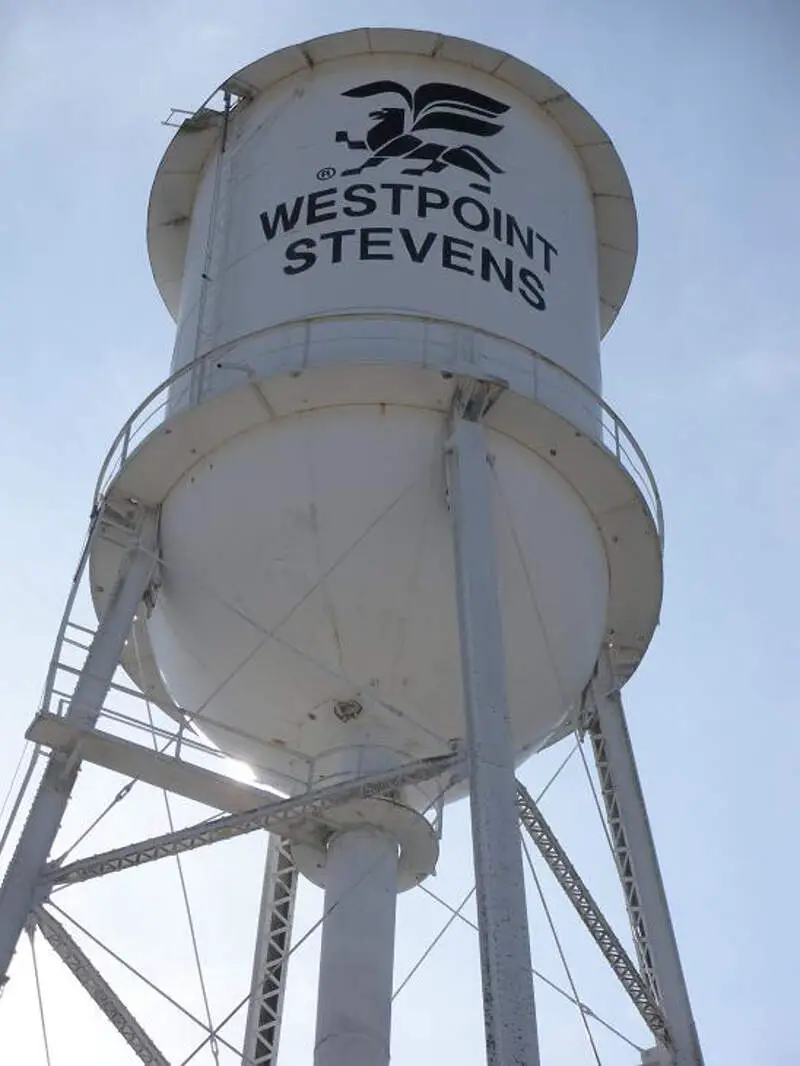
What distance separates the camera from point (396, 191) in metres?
10.4

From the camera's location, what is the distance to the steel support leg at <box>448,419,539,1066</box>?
23.4ft

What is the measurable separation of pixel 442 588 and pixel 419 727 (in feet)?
2.95

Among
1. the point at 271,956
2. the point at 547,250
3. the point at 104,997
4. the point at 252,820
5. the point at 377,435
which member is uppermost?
the point at 547,250

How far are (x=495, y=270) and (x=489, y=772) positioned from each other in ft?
12.8

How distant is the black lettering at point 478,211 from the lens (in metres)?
10.4

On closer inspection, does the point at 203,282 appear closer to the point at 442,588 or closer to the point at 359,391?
the point at 359,391

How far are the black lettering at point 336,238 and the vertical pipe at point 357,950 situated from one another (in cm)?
388

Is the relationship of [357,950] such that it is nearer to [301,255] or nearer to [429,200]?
[301,255]

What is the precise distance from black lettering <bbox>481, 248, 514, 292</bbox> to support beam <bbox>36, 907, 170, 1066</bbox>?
5.06 metres

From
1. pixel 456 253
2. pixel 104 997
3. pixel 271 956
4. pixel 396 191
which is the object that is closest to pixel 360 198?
pixel 396 191

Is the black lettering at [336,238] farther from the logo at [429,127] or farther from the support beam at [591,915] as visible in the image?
the support beam at [591,915]

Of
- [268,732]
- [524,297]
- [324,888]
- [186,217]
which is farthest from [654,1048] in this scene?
[186,217]

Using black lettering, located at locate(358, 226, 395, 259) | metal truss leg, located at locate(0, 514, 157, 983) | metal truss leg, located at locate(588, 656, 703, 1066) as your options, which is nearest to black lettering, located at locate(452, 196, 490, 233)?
black lettering, located at locate(358, 226, 395, 259)

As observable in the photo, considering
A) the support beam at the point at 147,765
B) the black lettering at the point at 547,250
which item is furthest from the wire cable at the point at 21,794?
the black lettering at the point at 547,250
